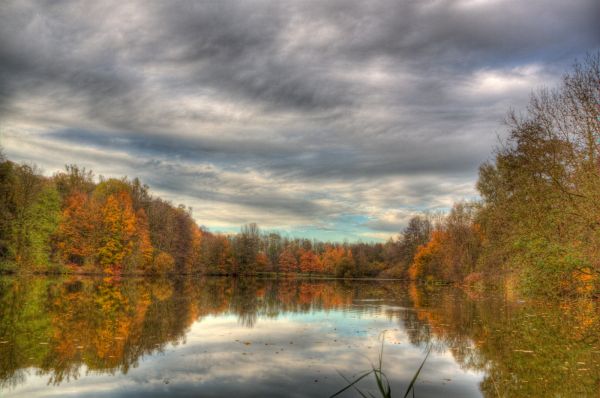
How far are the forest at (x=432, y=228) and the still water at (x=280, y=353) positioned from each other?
189 inches

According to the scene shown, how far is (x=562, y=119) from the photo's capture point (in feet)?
72.2

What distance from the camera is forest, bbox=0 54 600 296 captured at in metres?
20.7

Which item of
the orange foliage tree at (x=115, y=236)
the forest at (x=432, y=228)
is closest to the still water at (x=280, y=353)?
the forest at (x=432, y=228)

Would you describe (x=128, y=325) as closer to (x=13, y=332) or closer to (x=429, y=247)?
(x=13, y=332)

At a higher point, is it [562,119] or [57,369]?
[562,119]

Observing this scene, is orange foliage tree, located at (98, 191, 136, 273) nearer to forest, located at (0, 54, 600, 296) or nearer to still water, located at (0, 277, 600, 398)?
forest, located at (0, 54, 600, 296)

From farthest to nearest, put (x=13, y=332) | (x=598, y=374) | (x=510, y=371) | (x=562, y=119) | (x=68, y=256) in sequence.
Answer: (x=68, y=256) < (x=562, y=119) < (x=13, y=332) < (x=510, y=371) < (x=598, y=374)

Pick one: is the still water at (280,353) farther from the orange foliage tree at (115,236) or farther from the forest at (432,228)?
the orange foliage tree at (115,236)

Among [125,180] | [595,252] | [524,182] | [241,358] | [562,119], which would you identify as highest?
[125,180]

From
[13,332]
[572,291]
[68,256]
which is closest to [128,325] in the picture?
[13,332]

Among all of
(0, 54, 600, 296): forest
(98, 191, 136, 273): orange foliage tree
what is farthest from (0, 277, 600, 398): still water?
(98, 191, 136, 273): orange foliage tree

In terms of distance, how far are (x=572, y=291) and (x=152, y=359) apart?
2471 cm

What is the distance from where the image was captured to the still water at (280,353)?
8422 millimetres

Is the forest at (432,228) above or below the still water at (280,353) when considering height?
above
